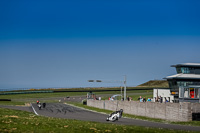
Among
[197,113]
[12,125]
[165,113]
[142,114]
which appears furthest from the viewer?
[142,114]

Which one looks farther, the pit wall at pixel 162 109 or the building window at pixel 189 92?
the building window at pixel 189 92

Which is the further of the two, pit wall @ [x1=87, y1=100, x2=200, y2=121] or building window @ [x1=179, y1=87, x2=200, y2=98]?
building window @ [x1=179, y1=87, x2=200, y2=98]

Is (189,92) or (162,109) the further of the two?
(189,92)

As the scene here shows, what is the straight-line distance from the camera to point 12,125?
68.3 feet

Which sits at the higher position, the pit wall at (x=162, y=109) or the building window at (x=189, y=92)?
the building window at (x=189, y=92)

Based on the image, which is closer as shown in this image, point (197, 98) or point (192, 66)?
point (197, 98)

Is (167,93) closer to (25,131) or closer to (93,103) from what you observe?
(93,103)

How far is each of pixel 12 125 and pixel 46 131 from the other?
304 cm

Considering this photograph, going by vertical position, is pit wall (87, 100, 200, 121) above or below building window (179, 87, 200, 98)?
below

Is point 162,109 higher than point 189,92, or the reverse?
point 189,92

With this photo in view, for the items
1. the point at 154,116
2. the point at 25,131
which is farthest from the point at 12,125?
the point at 154,116

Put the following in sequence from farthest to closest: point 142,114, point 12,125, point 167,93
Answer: point 167,93
point 142,114
point 12,125

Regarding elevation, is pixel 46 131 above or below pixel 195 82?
below

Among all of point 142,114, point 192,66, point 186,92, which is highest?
point 192,66
